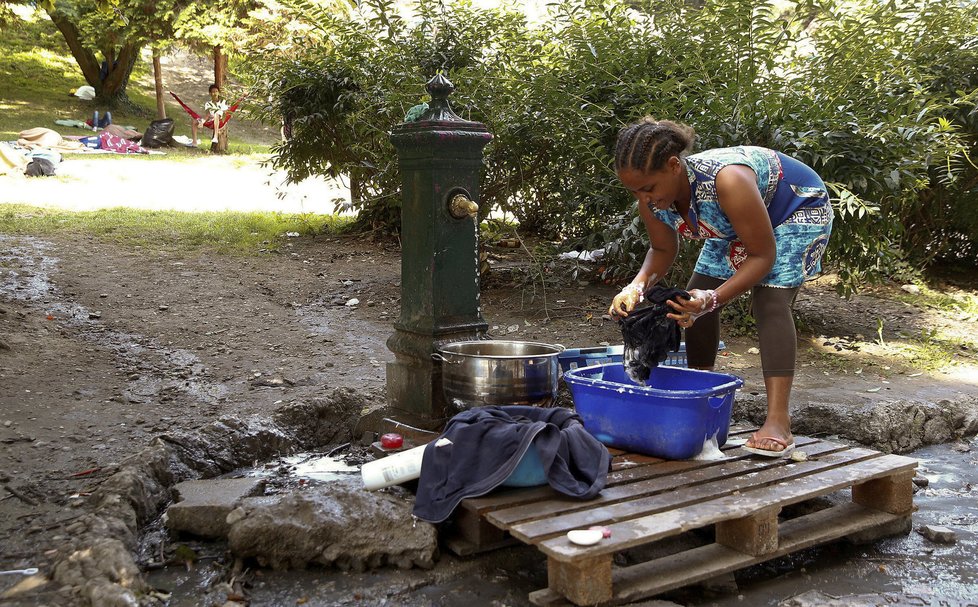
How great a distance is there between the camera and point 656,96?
18.0 ft

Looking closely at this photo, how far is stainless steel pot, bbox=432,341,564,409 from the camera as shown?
3.25m

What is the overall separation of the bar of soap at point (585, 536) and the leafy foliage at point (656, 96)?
3.24 metres

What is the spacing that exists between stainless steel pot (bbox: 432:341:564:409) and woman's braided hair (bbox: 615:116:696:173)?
85cm

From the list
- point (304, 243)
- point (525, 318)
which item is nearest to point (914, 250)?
point (525, 318)

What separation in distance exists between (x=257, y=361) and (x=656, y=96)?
3.09 m

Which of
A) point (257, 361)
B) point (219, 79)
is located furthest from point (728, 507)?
point (219, 79)

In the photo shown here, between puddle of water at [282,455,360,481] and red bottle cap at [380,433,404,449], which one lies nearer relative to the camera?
red bottle cap at [380,433,404,449]

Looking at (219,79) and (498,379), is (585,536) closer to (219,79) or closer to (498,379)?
(498,379)

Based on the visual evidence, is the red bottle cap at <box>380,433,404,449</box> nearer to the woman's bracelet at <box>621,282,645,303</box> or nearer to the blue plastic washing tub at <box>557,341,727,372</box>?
the blue plastic washing tub at <box>557,341,727,372</box>

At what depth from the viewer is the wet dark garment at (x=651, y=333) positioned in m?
3.03

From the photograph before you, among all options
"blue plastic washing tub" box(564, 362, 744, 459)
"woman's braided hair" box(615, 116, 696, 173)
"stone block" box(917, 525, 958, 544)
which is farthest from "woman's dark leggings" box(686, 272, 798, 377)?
"stone block" box(917, 525, 958, 544)

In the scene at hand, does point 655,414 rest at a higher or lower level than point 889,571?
higher

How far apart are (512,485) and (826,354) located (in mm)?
3535

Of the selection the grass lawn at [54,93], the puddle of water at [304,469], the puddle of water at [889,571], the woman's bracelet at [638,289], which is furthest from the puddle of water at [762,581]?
the grass lawn at [54,93]
